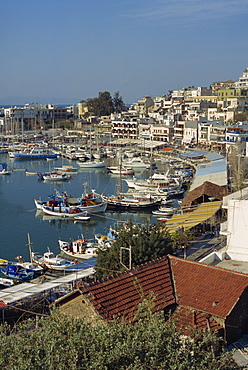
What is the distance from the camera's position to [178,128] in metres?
47.2

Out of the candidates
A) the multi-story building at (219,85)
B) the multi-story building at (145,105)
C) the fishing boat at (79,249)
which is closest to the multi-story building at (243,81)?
the multi-story building at (219,85)

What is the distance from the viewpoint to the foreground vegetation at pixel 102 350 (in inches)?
167

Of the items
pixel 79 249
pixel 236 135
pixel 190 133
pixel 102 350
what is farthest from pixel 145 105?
pixel 102 350

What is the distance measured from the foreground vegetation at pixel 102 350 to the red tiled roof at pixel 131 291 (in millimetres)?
1196

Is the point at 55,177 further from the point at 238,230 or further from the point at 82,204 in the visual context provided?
the point at 238,230

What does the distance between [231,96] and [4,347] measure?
48489mm

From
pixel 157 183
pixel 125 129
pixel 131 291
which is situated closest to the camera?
pixel 131 291

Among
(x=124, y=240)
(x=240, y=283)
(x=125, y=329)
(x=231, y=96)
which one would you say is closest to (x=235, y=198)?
(x=124, y=240)

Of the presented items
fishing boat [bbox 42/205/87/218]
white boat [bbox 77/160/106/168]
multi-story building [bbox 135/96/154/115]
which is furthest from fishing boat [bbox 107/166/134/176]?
multi-story building [bbox 135/96/154/115]

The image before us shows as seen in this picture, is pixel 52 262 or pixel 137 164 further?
pixel 137 164

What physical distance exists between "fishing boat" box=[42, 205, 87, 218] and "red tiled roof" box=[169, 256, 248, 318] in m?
13.9

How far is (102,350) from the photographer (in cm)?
436

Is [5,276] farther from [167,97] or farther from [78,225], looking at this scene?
[167,97]

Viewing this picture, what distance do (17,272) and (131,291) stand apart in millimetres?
8084
